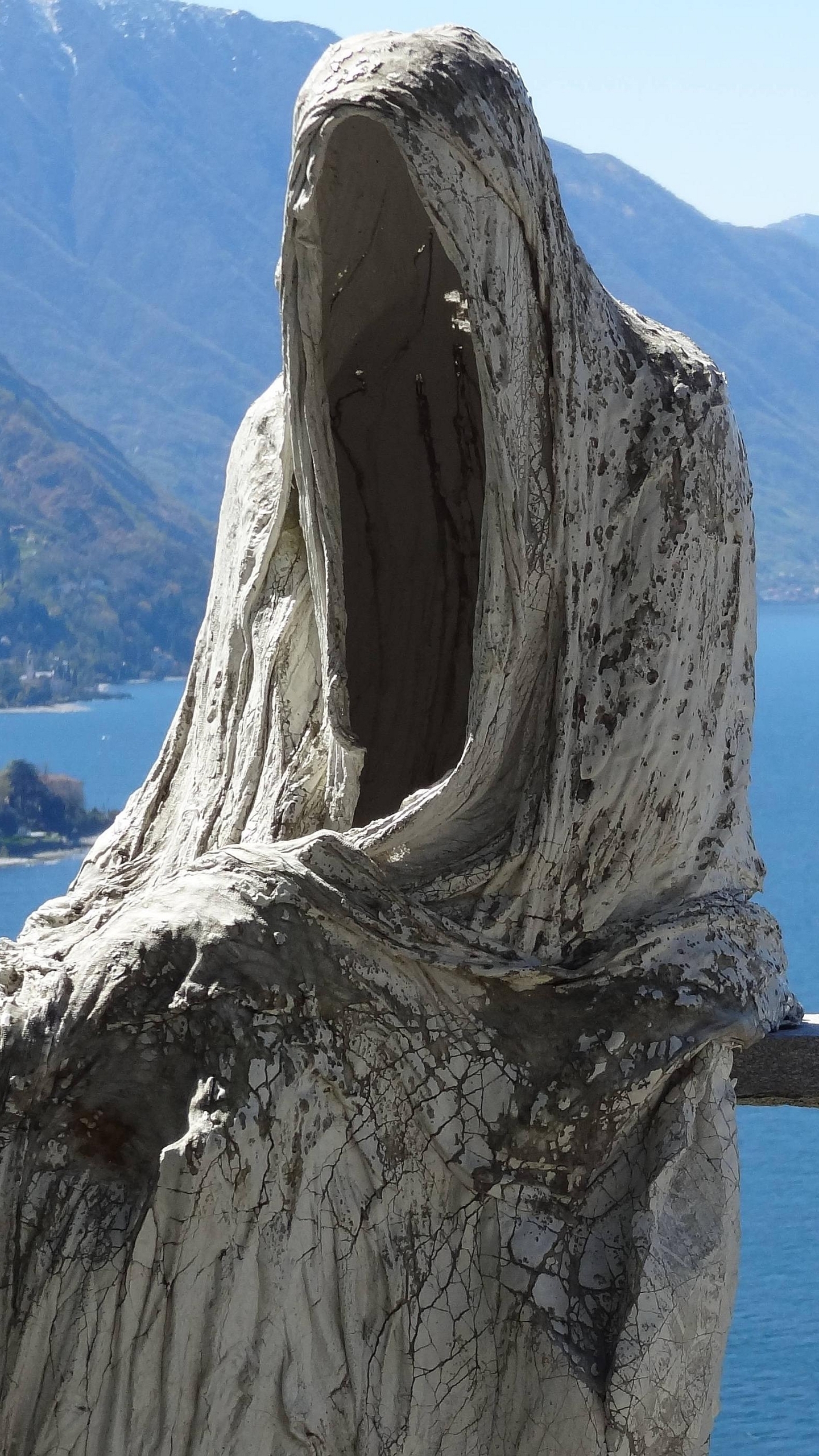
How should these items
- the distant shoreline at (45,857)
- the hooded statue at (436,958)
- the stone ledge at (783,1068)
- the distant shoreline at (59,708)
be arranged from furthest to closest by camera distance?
1. the distant shoreline at (59,708)
2. the distant shoreline at (45,857)
3. the stone ledge at (783,1068)
4. the hooded statue at (436,958)

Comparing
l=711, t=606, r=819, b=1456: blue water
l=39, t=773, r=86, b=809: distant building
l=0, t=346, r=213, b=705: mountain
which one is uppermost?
l=0, t=346, r=213, b=705: mountain

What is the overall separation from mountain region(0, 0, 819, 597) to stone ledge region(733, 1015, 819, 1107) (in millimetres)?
45248

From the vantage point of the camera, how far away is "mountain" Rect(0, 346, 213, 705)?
2381cm

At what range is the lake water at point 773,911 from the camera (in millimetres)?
7707

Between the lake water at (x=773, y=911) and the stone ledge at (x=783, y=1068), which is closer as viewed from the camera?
the stone ledge at (x=783, y=1068)

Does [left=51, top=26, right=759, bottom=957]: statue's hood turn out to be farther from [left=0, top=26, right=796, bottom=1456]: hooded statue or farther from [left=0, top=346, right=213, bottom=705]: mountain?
[left=0, top=346, right=213, bottom=705]: mountain

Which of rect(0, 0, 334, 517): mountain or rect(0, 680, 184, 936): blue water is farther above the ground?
rect(0, 0, 334, 517): mountain

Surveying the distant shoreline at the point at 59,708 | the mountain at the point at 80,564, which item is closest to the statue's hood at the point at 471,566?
the mountain at the point at 80,564

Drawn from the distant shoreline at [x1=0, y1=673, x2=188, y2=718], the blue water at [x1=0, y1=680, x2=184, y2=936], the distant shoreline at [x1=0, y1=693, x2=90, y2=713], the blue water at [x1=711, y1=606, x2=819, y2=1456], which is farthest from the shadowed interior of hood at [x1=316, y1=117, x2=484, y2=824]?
the distant shoreline at [x1=0, y1=693, x2=90, y2=713]

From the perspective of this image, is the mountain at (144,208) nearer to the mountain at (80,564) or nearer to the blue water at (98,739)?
the mountain at (80,564)

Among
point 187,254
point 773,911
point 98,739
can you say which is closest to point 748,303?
point 187,254

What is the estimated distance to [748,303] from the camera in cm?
6675

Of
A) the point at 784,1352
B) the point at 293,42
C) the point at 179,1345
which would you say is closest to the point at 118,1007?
the point at 179,1345

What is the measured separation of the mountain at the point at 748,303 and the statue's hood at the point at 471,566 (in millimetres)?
48417
